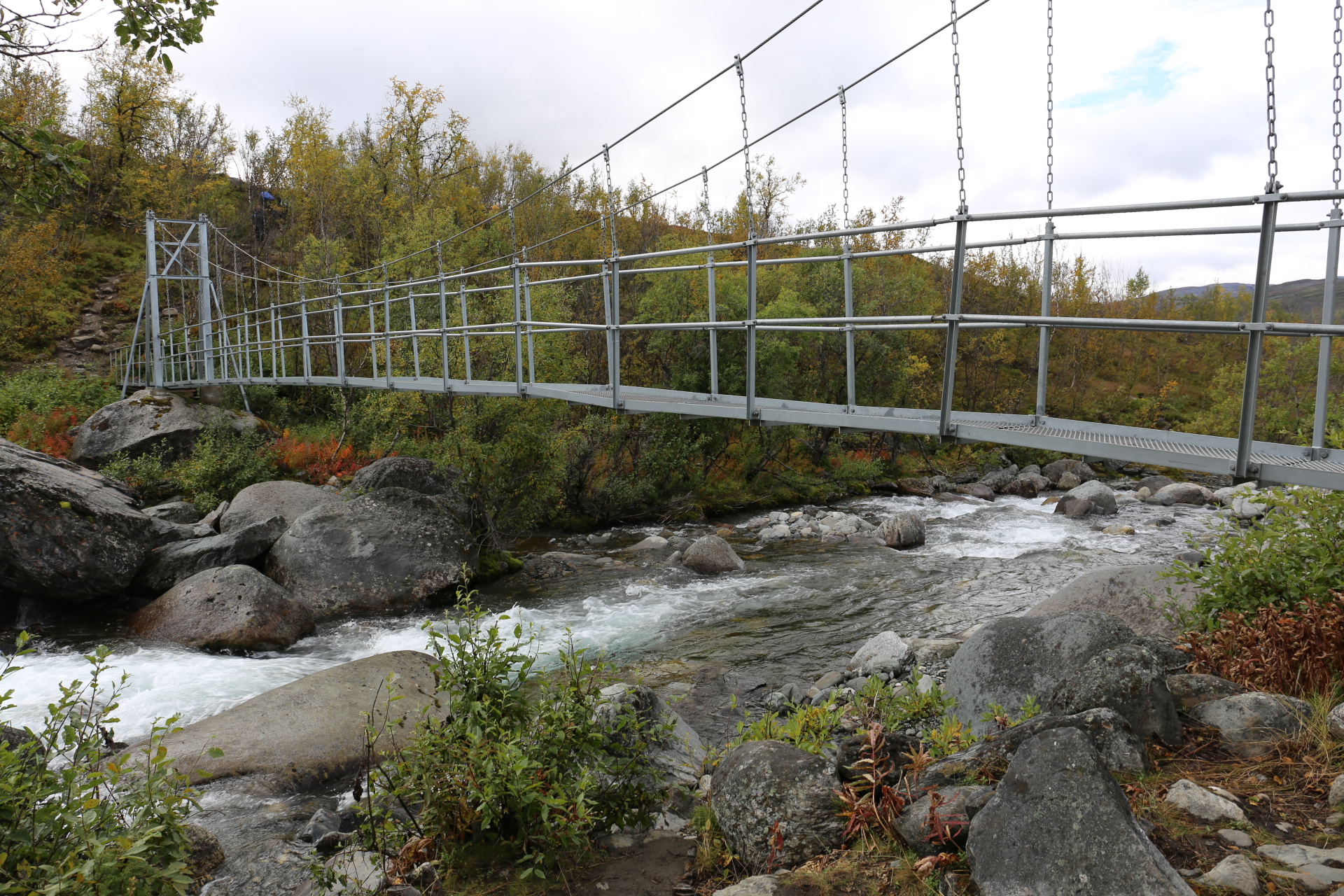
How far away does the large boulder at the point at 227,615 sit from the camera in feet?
24.4

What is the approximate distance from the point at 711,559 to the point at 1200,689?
7.05 m

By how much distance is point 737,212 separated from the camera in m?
21.8

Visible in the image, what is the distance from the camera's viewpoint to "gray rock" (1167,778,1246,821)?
285 centimetres

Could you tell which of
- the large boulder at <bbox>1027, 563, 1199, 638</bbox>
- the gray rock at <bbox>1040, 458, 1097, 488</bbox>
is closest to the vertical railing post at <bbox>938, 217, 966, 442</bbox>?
the large boulder at <bbox>1027, 563, 1199, 638</bbox>

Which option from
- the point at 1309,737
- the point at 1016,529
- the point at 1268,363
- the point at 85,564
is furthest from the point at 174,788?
the point at 1268,363

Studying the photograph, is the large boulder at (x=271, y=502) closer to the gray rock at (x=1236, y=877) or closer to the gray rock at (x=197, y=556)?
the gray rock at (x=197, y=556)

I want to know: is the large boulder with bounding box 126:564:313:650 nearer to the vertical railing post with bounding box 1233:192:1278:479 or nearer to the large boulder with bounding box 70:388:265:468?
the large boulder with bounding box 70:388:265:468

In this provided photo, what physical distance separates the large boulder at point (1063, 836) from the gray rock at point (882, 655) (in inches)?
156

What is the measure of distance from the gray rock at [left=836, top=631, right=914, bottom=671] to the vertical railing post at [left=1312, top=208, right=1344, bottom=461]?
3587 millimetres

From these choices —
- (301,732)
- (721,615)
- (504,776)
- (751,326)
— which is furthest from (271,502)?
(504,776)

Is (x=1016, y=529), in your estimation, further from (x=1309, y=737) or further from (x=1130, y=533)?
(x=1309, y=737)

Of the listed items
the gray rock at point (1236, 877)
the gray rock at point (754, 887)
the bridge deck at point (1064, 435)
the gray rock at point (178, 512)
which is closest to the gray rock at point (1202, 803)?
the gray rock at point (1236, 877)

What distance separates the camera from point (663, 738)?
154 inches

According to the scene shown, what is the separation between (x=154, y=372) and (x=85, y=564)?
387 inches
